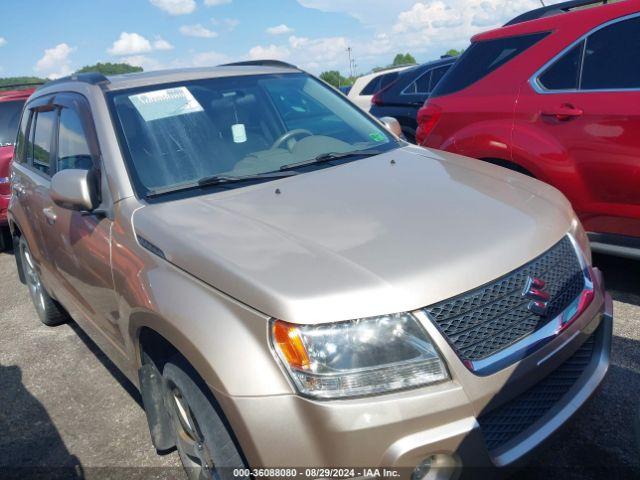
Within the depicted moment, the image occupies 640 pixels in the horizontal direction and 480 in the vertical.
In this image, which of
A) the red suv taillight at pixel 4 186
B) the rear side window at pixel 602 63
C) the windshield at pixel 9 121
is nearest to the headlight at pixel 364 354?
the rear side window at pixel 602 63

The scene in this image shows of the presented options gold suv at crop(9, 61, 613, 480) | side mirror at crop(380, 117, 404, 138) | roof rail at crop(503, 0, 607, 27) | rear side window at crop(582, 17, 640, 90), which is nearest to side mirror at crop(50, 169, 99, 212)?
gold suv at crop(9, 61, 613, 480)

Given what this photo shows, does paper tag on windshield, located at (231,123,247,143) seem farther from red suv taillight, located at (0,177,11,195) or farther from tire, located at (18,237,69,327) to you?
red suv taillight, located at (0,177,11,195)

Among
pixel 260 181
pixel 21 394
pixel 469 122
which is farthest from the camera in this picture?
pixel 469 122

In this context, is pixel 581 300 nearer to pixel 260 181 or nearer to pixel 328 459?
pixel 328 459

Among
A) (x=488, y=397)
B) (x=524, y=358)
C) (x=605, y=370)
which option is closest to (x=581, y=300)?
(x=605, y=370)

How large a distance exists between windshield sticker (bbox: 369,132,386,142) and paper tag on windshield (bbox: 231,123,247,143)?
763mm

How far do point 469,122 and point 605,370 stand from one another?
2.51 metres

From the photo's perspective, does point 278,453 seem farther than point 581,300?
No

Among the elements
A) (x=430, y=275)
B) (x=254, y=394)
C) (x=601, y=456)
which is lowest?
(x=601, y=456)

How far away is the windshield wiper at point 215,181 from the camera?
260 centimetres

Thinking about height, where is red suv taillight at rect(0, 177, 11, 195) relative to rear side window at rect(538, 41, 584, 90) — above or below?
below

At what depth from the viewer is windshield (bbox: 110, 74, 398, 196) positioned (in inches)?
108

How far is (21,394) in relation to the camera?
362cm

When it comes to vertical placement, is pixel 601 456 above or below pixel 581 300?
below
